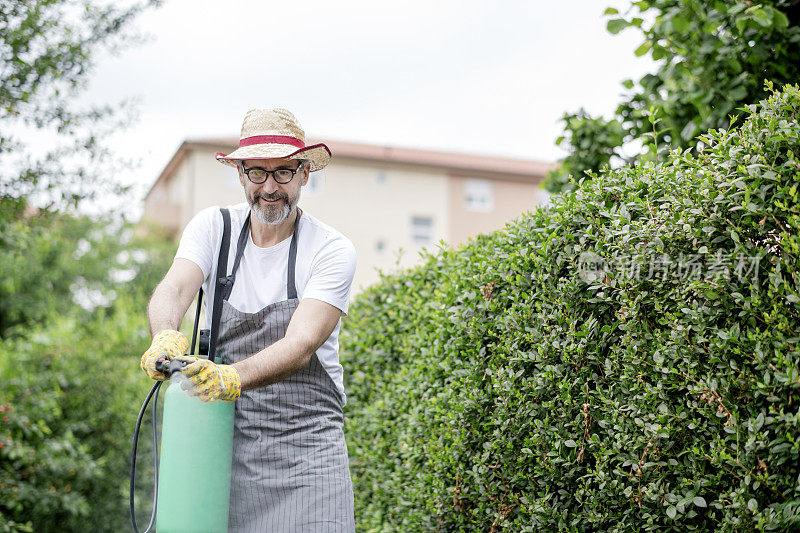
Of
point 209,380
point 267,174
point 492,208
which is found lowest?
point 209,380

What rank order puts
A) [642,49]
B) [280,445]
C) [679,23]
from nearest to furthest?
[280,445] → [679,23] → [642,49]

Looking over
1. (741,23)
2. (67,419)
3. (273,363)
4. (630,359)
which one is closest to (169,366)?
(273,363)

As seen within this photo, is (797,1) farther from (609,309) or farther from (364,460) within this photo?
(364,460)

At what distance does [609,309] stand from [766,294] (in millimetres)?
764

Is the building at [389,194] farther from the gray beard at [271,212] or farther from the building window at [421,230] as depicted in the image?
the gray beard at [271,212]

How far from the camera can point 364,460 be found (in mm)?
5336

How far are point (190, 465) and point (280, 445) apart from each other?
359mm

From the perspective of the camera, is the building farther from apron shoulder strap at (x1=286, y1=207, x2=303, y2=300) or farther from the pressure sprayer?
the pressure sprayer

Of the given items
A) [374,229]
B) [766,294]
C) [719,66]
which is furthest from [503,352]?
[374,229]

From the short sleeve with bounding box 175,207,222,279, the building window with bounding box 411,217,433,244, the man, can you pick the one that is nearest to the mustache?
the man

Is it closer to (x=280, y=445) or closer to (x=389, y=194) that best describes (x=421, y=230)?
(x=389, y=194)

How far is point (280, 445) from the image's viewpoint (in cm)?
296

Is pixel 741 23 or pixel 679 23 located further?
pixel 679 23

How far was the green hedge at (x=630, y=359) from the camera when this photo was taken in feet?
8.08
